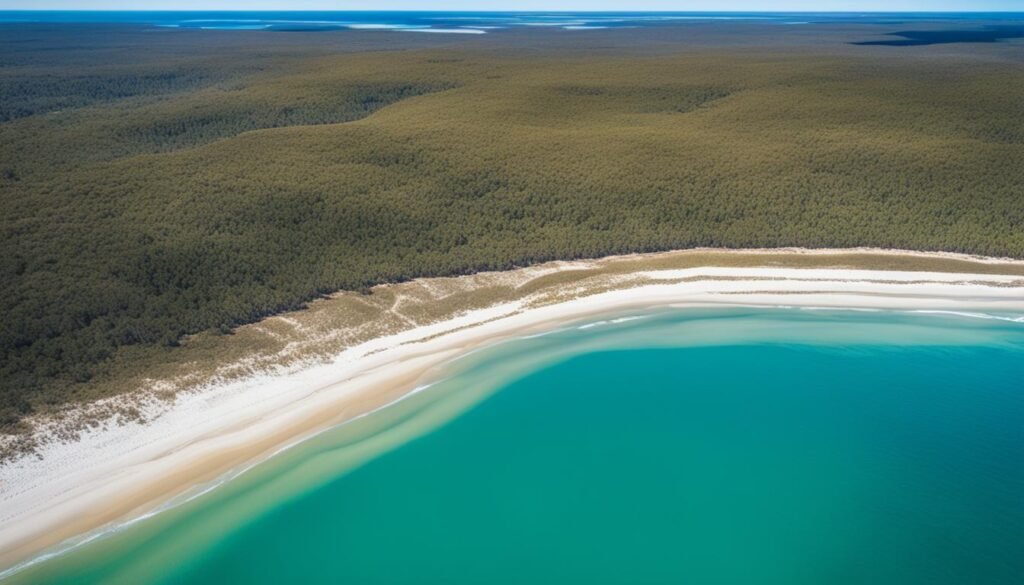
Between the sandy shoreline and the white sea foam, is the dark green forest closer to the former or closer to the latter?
the sandy shoreline

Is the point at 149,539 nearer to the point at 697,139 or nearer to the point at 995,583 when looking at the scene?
the point at 995,583

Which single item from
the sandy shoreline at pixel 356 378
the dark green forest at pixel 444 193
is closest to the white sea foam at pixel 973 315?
the sandy shoreline at pixel 356 378

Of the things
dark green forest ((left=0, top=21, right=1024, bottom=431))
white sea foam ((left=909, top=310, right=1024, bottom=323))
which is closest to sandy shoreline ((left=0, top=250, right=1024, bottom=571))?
white sea foam ((left=909, top=310, right=1024, bottom=323))

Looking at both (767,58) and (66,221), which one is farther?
(767,58)

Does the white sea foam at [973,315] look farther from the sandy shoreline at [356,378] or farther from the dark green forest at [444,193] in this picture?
the dark green forest at [444,193]

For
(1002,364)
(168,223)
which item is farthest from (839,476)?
(168,223)

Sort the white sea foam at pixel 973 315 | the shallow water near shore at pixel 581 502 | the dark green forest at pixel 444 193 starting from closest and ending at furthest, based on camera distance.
Answer: the shallow water near shore at pixel 581 502 < the dark green forest at pixel 444 193 < the white sea foam at pixel 973 315
